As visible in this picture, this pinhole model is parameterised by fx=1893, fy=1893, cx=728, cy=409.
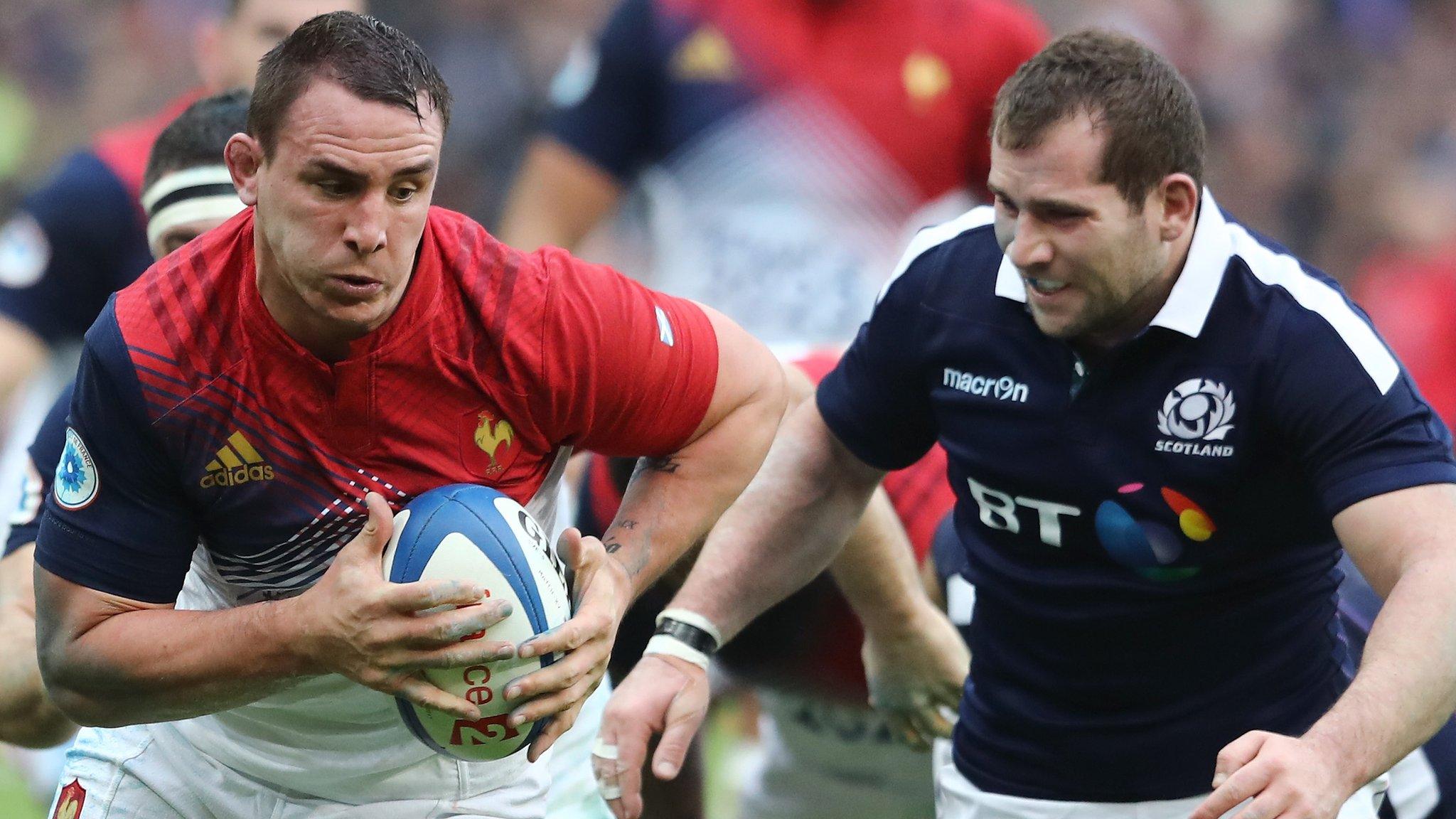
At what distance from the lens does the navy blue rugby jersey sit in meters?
3.75

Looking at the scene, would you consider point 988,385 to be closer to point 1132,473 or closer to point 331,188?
point 1132,473

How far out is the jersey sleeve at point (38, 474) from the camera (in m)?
4.35

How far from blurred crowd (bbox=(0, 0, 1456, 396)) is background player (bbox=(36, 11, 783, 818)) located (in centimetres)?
715

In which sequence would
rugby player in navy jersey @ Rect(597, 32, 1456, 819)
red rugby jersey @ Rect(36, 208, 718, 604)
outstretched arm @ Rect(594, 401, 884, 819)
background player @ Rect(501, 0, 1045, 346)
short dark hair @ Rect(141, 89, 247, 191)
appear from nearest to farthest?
1. red rugby jersey @ Rect(36, 208, 718, 604)
2. rugby player in navy jersey @ Rect(597, 32, 1456, 819)
3. outstretched arm @ Rect(594, 401, 884, 819)
4. short dark hair @ Rect(141, 89, 247, 191)
5. background player @ Rect(501, 0, 1045, 346)

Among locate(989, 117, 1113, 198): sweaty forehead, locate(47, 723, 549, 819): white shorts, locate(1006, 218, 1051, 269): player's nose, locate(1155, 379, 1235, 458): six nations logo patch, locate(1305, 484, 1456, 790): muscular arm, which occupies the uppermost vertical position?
locate(989, 117, 1113, 198): sweaty forehead

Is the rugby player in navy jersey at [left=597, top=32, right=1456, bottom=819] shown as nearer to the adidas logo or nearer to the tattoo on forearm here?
the tattoo on forearm

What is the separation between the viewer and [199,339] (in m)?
3.54

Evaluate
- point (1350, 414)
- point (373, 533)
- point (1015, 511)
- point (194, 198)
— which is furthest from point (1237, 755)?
point (194, 198)

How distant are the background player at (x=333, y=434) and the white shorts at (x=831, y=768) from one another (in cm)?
210

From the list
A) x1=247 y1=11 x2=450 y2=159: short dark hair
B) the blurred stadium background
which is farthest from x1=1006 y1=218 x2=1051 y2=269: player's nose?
the blurred stadium background

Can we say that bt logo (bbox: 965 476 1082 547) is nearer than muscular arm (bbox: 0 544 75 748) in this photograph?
Yes

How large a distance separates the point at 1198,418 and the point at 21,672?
266 centimetres

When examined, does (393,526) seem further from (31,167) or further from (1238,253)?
(31,167)

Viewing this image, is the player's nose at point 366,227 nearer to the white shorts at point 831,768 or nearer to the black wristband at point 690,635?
the black wristband at point 690,635
